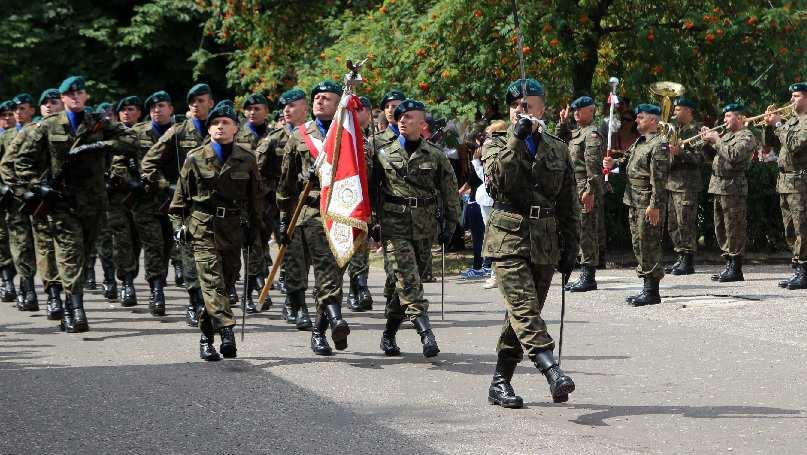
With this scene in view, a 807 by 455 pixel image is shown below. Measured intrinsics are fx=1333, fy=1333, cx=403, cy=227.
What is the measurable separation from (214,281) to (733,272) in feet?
22.8

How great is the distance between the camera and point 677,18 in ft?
56.3

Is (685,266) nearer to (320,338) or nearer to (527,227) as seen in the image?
(320,338)

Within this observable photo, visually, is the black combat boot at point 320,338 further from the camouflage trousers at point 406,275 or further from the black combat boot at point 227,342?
the black combat boot at point 227,342

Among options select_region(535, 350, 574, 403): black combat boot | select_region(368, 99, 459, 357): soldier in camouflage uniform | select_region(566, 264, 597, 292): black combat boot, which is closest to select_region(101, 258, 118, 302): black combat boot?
select_region(566, 264, 597, 292): black combat boot

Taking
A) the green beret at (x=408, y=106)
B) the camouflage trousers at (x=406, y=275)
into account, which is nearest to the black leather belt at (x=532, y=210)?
the camouflage trousers at (x=406, y=275)

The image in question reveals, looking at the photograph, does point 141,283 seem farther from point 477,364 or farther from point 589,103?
point 477,364

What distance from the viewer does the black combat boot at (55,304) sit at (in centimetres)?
1277

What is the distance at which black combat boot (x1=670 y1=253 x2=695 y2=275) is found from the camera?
616 inches

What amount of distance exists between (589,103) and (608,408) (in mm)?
6857

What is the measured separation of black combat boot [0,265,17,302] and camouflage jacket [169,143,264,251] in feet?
18.0

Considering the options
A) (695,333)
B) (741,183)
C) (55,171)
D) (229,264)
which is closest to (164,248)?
(55,171)

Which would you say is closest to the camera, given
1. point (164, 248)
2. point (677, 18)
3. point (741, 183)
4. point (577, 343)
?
point (577, 343)

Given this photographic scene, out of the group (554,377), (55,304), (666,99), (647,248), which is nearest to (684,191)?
(666,99)

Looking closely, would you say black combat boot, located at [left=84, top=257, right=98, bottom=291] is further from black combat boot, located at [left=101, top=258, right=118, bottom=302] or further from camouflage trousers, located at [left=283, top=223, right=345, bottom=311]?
camouflage trousers, located at [left=283, top=223, right=345, bottom=311]
